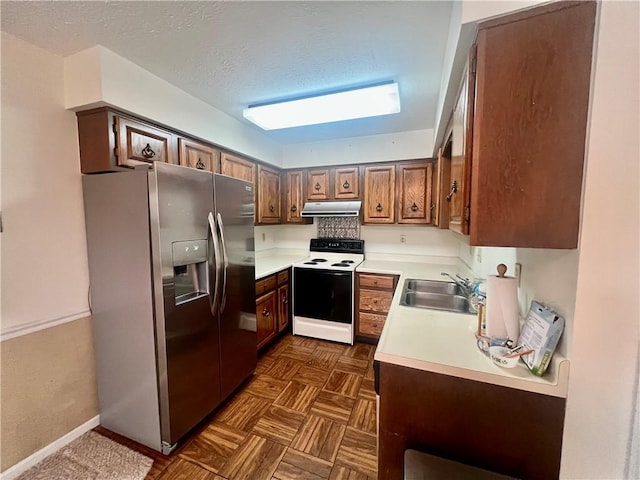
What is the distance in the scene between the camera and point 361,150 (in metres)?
3.18

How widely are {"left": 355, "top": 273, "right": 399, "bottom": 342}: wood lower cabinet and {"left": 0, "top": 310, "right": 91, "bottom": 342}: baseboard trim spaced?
2.35 meters

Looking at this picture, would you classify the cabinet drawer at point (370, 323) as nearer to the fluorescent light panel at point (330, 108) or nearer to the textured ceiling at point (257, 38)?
the fluorescent light panel at point (330, 108)

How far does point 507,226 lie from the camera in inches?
35.3

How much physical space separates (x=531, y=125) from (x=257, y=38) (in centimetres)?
140

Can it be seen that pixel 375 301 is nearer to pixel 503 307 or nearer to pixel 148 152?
pixel 503 307

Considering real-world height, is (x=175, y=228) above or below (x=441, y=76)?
below

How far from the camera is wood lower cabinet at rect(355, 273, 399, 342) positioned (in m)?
2.82

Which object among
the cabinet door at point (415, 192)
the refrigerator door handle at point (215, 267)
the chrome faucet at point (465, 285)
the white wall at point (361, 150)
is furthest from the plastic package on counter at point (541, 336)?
the white wall at point (361, 150)

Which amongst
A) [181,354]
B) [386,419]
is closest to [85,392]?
[181,354]

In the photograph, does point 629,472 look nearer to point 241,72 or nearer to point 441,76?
point 441,76

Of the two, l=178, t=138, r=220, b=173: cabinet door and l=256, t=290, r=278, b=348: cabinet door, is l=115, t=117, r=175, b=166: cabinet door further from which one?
l=256, t=290, r=278, b=348: cabinet door

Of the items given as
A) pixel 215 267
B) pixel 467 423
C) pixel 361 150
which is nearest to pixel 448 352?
pixel 467 423

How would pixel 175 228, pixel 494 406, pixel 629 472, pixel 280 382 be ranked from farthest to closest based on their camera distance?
pixel 280 382, pixel 175 228, pixel 494 406, pixel 629 472

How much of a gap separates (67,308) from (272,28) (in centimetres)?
209
